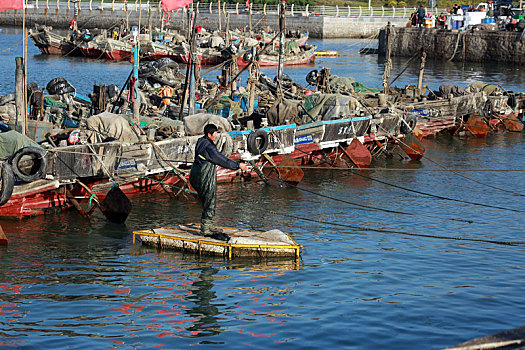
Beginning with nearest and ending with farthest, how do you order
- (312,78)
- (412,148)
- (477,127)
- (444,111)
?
(412,148) → (444,111) → (477,127) → (312,78)

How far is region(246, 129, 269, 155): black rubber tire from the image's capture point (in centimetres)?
2292

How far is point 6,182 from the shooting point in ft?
55.4

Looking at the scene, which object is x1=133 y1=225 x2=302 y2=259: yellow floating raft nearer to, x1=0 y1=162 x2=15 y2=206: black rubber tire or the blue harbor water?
the blue harbor water

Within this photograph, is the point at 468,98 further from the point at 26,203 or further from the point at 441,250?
the point at 26,203

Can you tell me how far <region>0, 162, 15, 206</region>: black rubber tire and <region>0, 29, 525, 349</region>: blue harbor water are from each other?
0.78 metres

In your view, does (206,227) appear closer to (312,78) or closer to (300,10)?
(312,78)

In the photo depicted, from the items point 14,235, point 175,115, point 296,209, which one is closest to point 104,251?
point 14,235

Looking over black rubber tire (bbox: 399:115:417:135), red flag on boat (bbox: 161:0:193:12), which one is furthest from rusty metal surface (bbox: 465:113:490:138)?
red flag on boat (bbox: 161:0:193:12)

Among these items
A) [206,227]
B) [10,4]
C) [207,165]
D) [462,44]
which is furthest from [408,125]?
[462,44]

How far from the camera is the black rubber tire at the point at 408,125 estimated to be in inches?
1140

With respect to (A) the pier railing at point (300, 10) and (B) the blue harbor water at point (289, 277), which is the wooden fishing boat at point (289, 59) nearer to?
(A) the pier railing at point (300, 10)

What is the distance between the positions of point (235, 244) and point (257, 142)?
931 cm

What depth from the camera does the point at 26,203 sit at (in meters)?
18.3

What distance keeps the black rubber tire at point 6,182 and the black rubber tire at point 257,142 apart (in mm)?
8197
